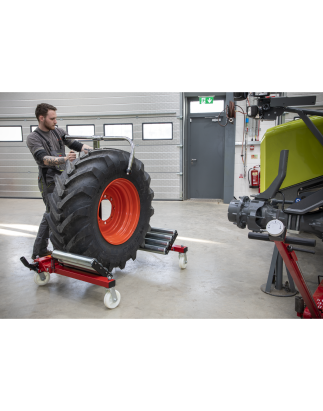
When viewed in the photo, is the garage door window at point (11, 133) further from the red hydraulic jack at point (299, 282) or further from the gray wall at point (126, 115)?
the red hydraulic jack at point (299, 282)

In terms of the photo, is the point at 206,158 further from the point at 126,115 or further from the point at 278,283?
the point at 278,283

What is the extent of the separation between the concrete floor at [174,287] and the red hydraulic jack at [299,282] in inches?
7.0

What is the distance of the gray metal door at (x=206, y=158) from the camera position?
7.80 metres

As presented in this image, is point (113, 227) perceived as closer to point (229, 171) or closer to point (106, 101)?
point (229, 171)

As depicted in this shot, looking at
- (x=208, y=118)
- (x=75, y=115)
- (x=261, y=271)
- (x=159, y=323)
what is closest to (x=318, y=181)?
(x=261, y=271)

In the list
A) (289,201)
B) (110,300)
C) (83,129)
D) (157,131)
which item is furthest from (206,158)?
(110,300)

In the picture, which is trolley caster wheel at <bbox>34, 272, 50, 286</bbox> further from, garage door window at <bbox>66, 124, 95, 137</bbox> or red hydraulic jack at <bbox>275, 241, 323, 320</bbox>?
garage door window at <bbox>66, 124, 95, 137</bbox>

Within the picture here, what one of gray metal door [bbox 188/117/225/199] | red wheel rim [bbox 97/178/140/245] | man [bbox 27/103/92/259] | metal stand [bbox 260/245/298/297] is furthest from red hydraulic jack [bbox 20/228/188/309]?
gray metal door [bbox 188/117/225/199]

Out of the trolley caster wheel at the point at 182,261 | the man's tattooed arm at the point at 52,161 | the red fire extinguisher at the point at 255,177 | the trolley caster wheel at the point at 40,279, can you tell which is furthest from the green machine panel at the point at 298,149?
the red fire extinguisher at the point at 255,177

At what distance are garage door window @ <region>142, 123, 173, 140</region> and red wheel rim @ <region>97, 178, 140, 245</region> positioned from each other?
204 inches

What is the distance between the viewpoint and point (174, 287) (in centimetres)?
268

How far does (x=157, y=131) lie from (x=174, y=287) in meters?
5.94

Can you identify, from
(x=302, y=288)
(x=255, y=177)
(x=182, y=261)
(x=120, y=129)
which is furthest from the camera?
(x=120, y=129)

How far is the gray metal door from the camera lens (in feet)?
25.6
